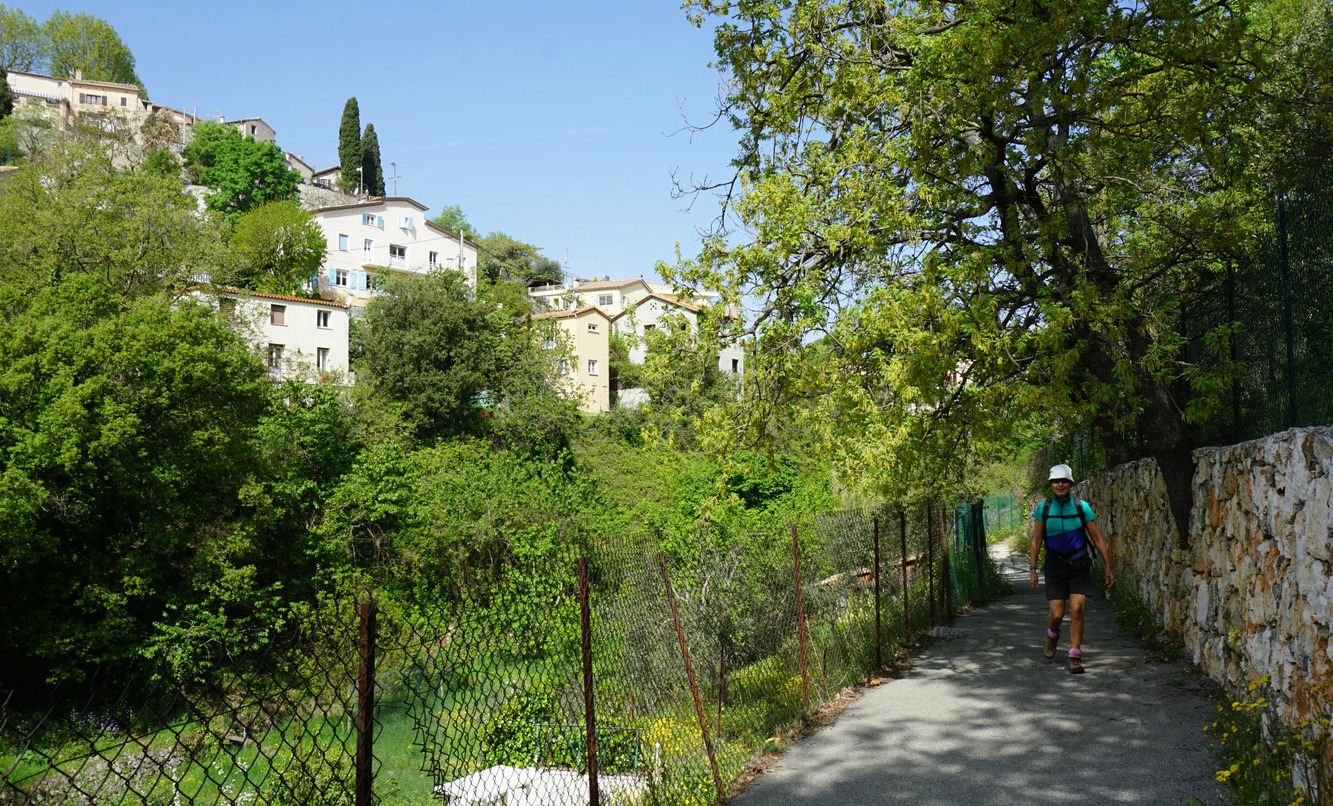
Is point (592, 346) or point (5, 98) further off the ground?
point (5, 98)

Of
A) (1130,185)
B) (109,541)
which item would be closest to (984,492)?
(1130,185)

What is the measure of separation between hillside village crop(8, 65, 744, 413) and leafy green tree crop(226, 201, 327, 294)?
6.17 feet

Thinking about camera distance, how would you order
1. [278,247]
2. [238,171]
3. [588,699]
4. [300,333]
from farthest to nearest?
[238,171], [278,247], [300,333], [588,699]

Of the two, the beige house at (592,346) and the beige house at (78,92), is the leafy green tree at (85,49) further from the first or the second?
the beige house at (592,346)

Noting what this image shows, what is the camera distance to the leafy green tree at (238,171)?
84.6m

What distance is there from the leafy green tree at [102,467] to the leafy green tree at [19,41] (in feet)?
333

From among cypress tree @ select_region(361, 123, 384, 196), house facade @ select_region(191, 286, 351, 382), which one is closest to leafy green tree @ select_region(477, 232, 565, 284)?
cypress tree @ select_region(361, 123, 384, 196)

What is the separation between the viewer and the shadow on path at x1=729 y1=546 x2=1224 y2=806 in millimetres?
7223

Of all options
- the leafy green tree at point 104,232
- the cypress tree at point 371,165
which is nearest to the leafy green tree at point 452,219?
the cypress tree at point 371,165

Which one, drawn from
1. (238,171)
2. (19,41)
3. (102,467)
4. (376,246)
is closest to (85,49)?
(19,41)

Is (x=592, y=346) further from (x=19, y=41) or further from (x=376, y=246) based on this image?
(x=19, y=41)

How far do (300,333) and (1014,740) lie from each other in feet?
174

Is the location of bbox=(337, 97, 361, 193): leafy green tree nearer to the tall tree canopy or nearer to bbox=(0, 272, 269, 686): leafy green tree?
bbox=(0, 272, 269, 686): leafy green tree

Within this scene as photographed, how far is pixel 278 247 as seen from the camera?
68.9 m
